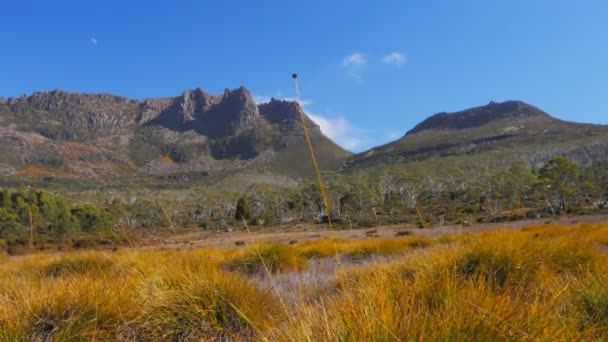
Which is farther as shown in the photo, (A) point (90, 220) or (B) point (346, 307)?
(A) point (90, 220)

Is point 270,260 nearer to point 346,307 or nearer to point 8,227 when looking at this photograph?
point 346,307

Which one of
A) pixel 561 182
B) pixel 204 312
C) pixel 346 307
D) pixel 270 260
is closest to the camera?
pixel 346 307

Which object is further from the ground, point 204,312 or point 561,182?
point 204,312

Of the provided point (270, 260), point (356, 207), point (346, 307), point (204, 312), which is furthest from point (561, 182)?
point (346, 307)

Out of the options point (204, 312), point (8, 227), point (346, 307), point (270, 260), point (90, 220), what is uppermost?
point (346, 307)

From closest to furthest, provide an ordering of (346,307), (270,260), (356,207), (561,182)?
(346,307) < (270,260) < (561,182) < (356,207)

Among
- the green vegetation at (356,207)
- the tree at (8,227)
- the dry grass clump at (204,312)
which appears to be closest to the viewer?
the dry grass clump at (204,312)

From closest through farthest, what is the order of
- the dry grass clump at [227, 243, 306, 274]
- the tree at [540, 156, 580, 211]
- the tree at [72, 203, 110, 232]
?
the dry grass clump at [227, 243, 306, 274] < the tree at [540, 156, 580, 211] < the tree at [72, 203, 110, 232]

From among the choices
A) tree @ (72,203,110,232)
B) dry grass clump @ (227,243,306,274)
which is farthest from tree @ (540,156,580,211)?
tree @ (72,203,110,232)

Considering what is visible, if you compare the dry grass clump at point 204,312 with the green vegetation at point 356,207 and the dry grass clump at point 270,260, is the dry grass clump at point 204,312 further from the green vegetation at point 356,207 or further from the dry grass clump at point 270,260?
the green vegetation at point 356,207

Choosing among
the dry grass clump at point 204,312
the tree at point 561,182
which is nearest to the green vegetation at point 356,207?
the tree at point 561,182

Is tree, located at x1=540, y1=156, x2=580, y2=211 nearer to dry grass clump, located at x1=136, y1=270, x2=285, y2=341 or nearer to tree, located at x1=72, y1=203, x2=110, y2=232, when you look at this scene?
dry grass clump, located at x1=136, y1=270, x2=285, y2=341

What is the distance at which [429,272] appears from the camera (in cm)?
369

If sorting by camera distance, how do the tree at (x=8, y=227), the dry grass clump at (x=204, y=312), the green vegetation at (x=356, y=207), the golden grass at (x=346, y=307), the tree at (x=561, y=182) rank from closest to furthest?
the golden grass at (x=346, y=307) < the dry grass clump at (x=204, y=312) < the green vegetation at (x=356, y=207) < the tree at (x=561, y=182) < the tree at (x=8, y=227)
